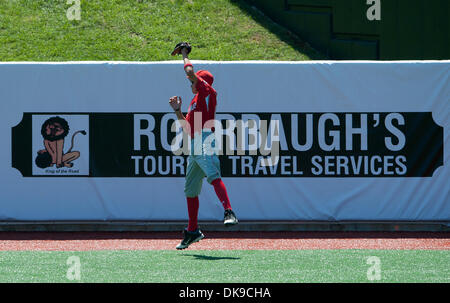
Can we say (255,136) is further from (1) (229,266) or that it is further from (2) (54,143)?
(1) (229,266)

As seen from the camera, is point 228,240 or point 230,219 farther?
point 228,240

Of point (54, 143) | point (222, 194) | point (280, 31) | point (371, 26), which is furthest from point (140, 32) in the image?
point (222, 194)

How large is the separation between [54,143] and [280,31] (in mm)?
8735

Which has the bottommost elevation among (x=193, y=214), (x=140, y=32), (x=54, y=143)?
(x=193, y=214)

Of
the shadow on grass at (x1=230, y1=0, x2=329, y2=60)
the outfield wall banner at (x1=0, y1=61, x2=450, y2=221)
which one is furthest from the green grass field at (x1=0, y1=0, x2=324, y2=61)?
the outfield wall banner at (x1=0, y1=61, x2=450, y2=221)

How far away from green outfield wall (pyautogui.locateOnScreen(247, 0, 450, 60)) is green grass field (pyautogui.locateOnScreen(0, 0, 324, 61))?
1.39 ft

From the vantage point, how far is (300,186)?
1067cm

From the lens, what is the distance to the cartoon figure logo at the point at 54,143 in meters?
10.7

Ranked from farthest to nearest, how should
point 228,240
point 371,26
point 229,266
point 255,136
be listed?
point 371,26
point 255,136
point 228,240
point 229,266

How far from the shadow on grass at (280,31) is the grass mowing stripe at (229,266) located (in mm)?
9371

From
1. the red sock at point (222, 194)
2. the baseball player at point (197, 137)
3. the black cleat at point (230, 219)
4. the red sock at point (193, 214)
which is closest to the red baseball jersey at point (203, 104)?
the baseball player at point (197, 137)

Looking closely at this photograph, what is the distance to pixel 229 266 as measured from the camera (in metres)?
7.52

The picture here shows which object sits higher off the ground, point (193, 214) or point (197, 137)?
point (197, 137)
